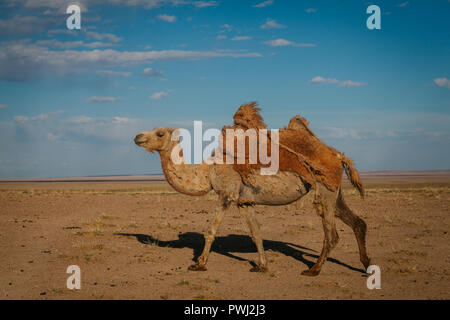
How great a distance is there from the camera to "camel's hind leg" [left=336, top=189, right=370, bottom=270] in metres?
10.2

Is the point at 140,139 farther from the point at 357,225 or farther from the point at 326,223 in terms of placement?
the point at 357,225

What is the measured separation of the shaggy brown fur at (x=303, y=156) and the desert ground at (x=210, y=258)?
4.70 feet

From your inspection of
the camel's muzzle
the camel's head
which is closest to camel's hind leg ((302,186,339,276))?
the camel's head

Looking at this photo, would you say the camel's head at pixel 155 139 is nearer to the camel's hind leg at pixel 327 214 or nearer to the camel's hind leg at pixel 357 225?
the camel's hind leg at pixel 327 214

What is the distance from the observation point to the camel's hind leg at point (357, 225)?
1024 cm

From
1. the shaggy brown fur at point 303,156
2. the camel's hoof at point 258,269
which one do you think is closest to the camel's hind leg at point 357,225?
the shaggy brown fur at point 303,156

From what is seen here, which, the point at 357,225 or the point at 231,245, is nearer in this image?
the point at 357,225

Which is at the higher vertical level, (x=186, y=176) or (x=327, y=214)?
(x=186, y=176)

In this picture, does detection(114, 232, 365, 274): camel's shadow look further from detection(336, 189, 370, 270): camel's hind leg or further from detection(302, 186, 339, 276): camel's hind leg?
detection(302, 186, 339, 276): camel's hind leg

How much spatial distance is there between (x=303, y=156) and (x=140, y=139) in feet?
12.1

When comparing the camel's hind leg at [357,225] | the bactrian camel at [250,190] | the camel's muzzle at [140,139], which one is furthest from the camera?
the camel's hind leg at [357,225]

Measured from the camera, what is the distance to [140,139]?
397 inches

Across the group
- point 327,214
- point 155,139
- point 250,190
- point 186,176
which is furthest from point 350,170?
point 155,139
